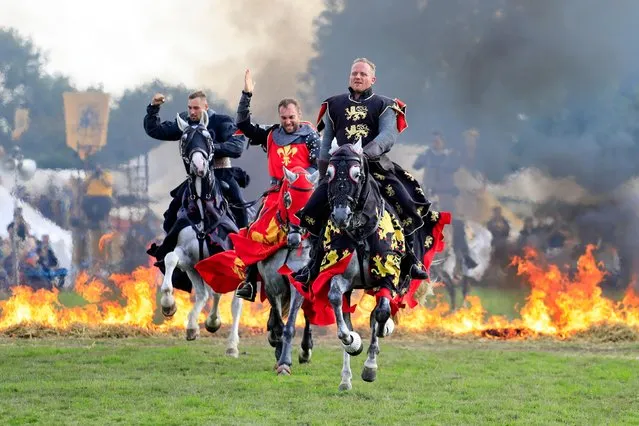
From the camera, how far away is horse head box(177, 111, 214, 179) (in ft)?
51.9

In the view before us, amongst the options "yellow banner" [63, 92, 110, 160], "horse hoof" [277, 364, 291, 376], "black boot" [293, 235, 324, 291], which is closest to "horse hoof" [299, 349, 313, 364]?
"horse hoof" [277, 364, 291, 376]

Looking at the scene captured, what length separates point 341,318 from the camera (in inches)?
460

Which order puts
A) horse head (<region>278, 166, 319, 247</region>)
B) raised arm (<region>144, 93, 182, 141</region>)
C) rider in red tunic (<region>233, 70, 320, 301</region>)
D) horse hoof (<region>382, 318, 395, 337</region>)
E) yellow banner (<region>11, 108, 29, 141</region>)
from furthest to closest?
yellow banner (<region>11, 108, 29, 141</region>) → raised arm (<region>144, 93, 182, 141</region>) → rider in red tunic (<region>233, 70, 320, 301</region>) → horse head (<region>278, 166, 319, 247</region>) → horse hoof (<region>382, 318, 395, 337</region>)

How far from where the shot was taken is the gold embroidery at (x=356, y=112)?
12.8m

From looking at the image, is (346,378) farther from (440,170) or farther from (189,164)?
(440,170)

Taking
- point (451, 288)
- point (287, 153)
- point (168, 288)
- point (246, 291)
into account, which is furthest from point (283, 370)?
point (451, 288)

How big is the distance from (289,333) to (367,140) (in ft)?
9.35

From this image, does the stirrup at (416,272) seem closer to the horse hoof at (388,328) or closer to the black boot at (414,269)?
the black boot at (414,269)

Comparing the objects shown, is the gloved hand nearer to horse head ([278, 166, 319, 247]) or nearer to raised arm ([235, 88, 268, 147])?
horse head ([278, 166, 319, 247])

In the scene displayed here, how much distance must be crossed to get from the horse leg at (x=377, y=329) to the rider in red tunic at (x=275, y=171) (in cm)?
273

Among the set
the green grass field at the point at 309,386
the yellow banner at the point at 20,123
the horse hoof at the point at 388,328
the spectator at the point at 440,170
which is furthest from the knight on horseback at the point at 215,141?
the yellow banner at the point at 20,123

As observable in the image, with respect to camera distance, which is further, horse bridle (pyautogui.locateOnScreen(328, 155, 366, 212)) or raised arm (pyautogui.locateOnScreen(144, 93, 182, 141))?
raised arm (pyautogui.locateOnScreen(144, 93, 182, 141))

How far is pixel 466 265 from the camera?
78.9ft

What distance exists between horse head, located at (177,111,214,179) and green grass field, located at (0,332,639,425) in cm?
256
